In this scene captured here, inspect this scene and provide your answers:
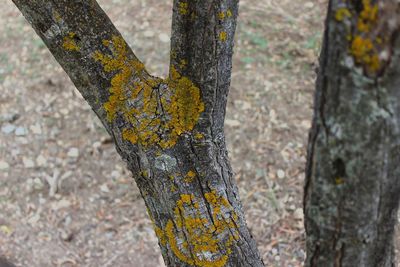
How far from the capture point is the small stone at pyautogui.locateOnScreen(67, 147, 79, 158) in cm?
341

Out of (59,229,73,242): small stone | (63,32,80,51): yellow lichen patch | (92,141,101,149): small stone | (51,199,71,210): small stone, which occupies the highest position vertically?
(63,32,80,51): yellow lichen patch

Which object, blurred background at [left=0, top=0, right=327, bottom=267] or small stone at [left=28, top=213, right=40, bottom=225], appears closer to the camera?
blurred background at [left=0, top=0, right=327, bottom=267]

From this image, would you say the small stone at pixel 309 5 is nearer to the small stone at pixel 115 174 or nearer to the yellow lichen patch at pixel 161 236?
the small stone at pixel 115 174

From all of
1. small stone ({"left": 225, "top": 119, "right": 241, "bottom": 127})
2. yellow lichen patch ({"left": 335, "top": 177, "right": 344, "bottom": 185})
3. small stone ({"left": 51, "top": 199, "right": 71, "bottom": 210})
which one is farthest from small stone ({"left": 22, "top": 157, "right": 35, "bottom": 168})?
yellow lichen patch ({"left": 335, "top": 177, "right": 344, "bottom": 185})

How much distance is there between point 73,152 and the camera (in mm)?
3426

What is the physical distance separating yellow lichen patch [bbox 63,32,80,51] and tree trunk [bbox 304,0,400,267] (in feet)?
2.42

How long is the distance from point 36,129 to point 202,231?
7.97 feet

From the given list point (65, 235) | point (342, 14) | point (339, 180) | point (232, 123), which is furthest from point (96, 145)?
point (342, 14)

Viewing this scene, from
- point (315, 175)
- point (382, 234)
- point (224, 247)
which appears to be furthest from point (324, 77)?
point (224, 247)

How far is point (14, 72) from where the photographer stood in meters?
4.07

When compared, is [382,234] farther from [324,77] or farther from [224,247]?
[224,247]

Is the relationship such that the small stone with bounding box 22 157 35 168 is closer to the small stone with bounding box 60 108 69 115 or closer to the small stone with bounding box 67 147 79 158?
the small stone with bounding box 67 147 79 158

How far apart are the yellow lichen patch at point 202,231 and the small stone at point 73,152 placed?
2.03 m

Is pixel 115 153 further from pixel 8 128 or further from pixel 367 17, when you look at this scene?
pixel 367 17
